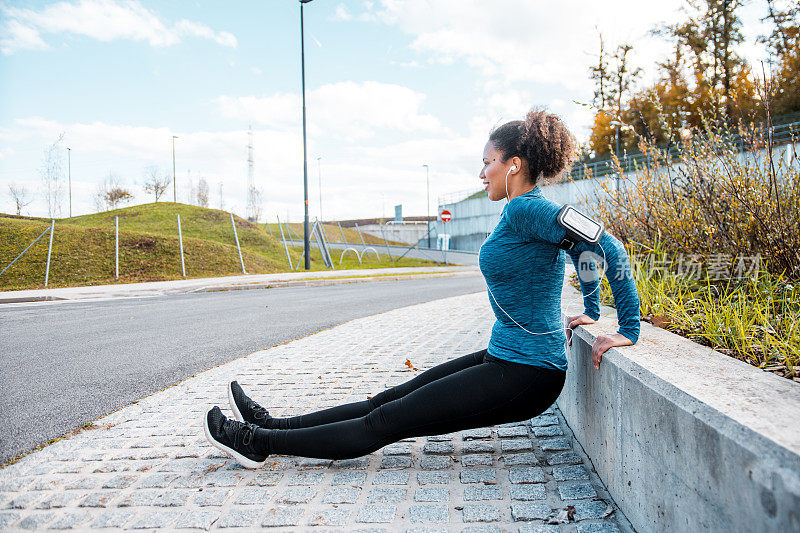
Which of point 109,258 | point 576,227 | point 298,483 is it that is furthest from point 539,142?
point 109,258

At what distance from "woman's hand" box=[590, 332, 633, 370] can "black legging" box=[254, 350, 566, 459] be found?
0.60 ft

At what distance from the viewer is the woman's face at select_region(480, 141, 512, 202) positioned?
2863 millimetres

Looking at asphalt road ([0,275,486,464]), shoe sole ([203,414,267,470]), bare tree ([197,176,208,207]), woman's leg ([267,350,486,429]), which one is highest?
bare tree ([197,176,208,207])

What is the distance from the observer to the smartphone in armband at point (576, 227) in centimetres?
238

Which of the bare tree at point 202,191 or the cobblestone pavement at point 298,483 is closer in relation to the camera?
the cobblestone pavement at point 298,483

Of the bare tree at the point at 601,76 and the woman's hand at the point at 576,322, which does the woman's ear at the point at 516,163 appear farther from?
the bare tree at the point at 601,76

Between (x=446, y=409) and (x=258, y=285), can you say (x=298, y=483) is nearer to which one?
(x=446, y=409)

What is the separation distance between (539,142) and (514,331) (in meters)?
0.94

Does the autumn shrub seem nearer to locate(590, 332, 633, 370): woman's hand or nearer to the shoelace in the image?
locate(590, 332, 633, 370): woman's hand

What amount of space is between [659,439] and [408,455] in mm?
1605

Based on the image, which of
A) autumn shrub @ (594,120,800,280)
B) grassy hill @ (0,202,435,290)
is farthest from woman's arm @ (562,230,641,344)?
grassy hill @ (0,202,435,290)

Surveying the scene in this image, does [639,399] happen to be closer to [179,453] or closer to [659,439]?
[659,439]

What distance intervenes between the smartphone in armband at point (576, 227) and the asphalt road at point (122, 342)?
A: 134 inches

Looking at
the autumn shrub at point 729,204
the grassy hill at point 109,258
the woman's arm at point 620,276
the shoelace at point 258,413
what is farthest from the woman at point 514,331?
the grassy hill at point 109,258
